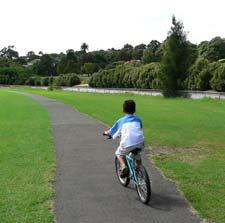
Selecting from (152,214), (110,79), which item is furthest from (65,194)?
(110,79)

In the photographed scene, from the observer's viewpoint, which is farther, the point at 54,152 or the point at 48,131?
the point at 48,131

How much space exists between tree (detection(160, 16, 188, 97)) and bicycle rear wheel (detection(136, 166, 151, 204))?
41.7m

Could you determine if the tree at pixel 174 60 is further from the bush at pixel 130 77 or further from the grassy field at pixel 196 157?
the grassy field at pixel 196 157

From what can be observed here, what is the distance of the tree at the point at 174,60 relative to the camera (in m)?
49.4

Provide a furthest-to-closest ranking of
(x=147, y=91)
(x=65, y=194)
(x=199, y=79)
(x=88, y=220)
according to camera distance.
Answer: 1. (x=147, y=91)
2. (x=199, y=79)
3. (x=65, y=194)
4. (x=88, y=220)

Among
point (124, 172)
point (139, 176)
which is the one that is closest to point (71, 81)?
point (124, 172)

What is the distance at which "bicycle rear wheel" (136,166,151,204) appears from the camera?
7.54 metres

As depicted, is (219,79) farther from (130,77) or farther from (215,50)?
(215,50)

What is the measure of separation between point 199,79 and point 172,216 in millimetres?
40672

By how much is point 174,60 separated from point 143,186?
42870 millimetres

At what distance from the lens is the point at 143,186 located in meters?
7.72

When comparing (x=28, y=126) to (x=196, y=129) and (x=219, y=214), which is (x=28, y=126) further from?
(x=219, y=214)

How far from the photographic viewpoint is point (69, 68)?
143m

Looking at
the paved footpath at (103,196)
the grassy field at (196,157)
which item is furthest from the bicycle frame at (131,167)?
the grassy field at (196,157)
